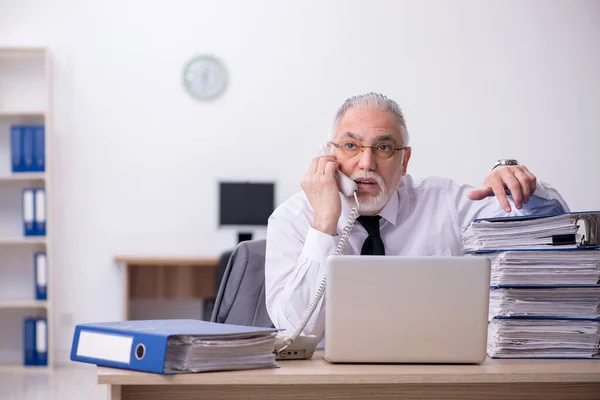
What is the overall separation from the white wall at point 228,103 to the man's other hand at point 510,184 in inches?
163

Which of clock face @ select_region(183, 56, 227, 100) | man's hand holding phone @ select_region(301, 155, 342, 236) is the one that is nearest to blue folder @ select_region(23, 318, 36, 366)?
clock face @ select_region(183, 56, 227, 100)

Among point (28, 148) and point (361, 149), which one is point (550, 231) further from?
point (28, 148)

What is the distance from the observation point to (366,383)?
124 centimetres

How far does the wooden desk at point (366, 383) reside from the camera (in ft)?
3.97

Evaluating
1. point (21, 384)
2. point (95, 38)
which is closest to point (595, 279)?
point (21, 384)

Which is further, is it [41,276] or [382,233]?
[41,276]

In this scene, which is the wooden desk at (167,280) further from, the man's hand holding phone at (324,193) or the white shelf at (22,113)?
the man's hand holding phone at (324,193)

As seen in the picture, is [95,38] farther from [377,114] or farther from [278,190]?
[377,114]

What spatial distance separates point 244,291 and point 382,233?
0.40 m

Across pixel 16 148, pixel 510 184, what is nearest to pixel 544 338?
pixel 510 184

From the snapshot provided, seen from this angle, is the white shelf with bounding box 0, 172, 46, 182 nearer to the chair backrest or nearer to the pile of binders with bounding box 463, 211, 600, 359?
the chair backrest

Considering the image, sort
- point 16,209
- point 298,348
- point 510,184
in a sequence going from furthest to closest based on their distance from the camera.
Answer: point 16,209 < point 510,184 < point 298,348

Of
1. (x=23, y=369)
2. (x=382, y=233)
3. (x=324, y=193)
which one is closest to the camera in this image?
(x=324, y=193)

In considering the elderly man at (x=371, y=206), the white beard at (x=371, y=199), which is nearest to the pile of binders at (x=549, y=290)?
the elderly man at (x=371, y=206)
